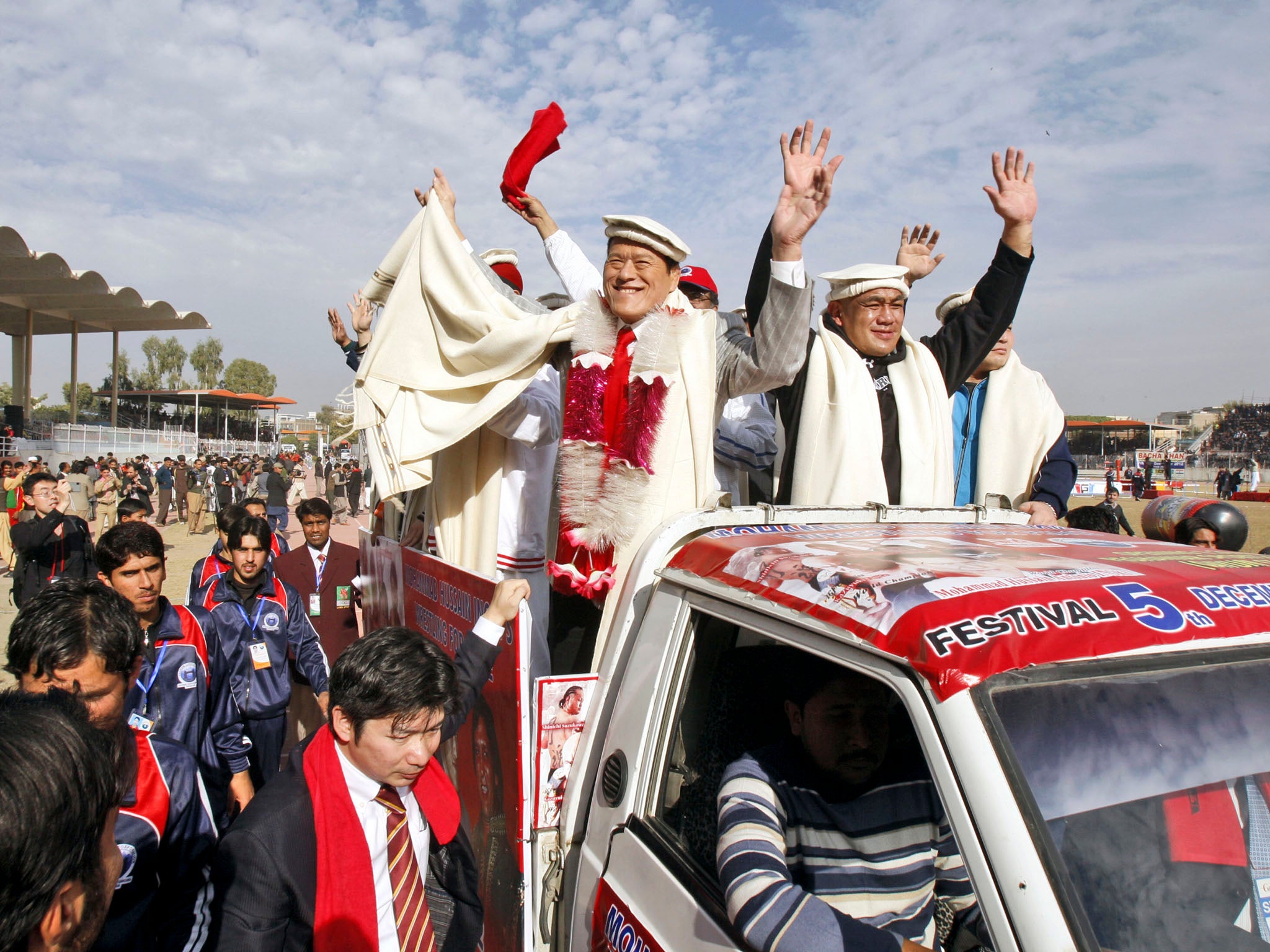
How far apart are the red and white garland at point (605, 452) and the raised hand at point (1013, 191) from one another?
1.34 meters

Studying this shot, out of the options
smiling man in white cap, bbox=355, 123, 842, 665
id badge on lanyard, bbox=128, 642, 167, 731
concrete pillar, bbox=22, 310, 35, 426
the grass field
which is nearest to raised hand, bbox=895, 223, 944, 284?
smiling man in white cap, bbox=355, 123, 842, 665

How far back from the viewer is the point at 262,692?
142 inches

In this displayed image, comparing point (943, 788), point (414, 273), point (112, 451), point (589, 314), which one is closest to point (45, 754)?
point (943, 788)

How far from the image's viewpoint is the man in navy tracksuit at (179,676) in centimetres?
267

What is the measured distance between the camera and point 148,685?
8.67 ft

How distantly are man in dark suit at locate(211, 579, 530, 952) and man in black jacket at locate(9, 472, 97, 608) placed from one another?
20.7 ft

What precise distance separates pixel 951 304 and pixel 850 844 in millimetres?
2673

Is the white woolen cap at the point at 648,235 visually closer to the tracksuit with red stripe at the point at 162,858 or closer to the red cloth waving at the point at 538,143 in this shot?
the red cloth waving at the point at 538,143

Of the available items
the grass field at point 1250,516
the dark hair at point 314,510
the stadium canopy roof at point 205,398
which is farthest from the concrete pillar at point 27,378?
the grass field at point 1250,516

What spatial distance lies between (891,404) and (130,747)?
253 centimetres

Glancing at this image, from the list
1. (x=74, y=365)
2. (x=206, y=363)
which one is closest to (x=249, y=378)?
(x=206, y=363)

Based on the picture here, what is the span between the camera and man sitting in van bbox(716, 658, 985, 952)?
5.20ft

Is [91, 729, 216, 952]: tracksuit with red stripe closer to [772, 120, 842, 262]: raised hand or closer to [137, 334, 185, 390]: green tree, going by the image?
[772, 120, 842, 262]: raised hand

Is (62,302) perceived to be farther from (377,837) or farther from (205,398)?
(377,837)
